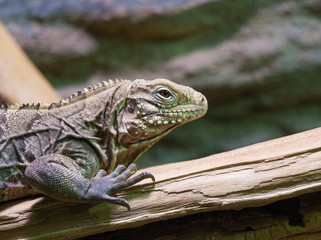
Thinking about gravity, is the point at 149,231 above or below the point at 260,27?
below

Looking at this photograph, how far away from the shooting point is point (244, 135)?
8.04m

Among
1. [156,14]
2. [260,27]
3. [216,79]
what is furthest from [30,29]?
[260,27]

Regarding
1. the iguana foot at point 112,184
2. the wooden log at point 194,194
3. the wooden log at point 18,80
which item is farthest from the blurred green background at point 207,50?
the iguana foot at point 112,184

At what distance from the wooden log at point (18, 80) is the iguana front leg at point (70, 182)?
2532mm

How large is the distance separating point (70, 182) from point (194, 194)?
1.03m

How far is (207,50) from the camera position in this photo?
7859 millimetres

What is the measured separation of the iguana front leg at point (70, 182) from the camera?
9.79 feet

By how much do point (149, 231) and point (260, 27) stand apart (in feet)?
18.9

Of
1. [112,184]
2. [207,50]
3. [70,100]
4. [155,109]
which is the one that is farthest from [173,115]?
[207,50]

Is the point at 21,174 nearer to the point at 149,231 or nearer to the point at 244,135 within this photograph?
the point at 149,231

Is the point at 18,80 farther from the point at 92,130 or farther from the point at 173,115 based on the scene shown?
the point at 173,115

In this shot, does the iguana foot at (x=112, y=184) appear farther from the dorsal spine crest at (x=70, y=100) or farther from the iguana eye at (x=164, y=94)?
the dorsal spine crest at (x=70, y=100)

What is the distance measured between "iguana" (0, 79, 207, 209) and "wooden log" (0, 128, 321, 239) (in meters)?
0.18

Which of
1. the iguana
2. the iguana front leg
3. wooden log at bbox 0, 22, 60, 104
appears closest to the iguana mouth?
the iguana
